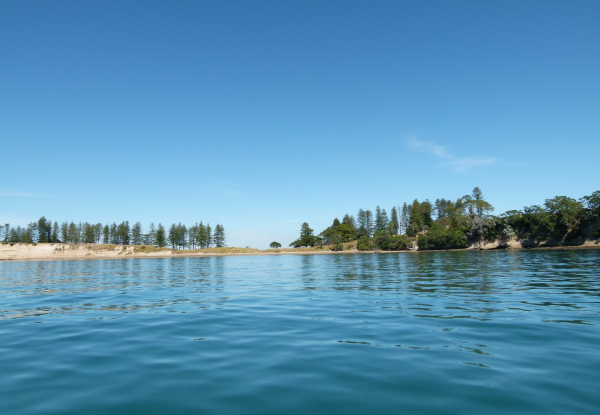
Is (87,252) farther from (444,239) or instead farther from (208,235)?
(444,239)

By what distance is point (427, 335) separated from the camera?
9.12m

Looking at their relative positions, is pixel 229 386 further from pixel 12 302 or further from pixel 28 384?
pixel 12 302

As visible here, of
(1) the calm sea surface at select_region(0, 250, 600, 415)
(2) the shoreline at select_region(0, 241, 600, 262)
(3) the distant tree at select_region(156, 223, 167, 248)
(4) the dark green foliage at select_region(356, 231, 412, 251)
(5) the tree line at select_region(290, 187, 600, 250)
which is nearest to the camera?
(1) the calm sea surface at select_region(0, 250, 600, 415)

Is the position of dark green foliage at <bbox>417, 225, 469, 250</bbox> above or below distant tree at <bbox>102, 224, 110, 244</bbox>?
below

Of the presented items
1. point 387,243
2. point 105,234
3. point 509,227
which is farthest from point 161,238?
point 509,227

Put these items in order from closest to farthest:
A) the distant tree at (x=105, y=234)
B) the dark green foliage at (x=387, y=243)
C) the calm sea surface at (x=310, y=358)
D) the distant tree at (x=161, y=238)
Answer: the calm sea surface at (x=310, y=358), the dark green foliage at (x=387, y=243), the distant tree at (x=161, y=238), the distant tree at (x=105, y=234)

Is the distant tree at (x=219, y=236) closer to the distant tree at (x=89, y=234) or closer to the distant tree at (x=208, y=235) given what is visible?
the distant tree at (x=208, y=235)

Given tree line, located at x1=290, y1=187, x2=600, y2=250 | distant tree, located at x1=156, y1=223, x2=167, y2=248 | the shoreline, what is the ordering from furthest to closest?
1. distant tree, located at x1=156, y1=223, x2=167, y2=248
2. the shoreline
3. tree line, located at x1=290, y1=187, x2=600, y2=250

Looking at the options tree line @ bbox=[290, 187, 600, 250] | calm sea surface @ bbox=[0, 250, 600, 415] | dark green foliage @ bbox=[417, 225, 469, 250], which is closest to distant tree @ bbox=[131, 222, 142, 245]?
tree line @ bbox=[290, 187, 600, 250]

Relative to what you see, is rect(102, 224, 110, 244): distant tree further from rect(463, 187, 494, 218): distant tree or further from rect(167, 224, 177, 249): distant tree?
rect(463, 187, 494, 218): distant tree

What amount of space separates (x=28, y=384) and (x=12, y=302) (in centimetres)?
1480

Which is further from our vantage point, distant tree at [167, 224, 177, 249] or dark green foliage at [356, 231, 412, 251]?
distant tree at [167, 224, 177, 249]

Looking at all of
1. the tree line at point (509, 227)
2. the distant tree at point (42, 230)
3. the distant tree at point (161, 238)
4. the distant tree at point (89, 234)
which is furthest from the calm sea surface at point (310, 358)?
the distant tree at point (42, 230)

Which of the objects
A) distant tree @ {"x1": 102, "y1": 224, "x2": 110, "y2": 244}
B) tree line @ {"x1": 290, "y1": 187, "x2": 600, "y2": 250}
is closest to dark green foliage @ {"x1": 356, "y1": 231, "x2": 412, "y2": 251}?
tree line @ {"x1": 290, "y1": 187, "x2": 600, "y2": 250}
